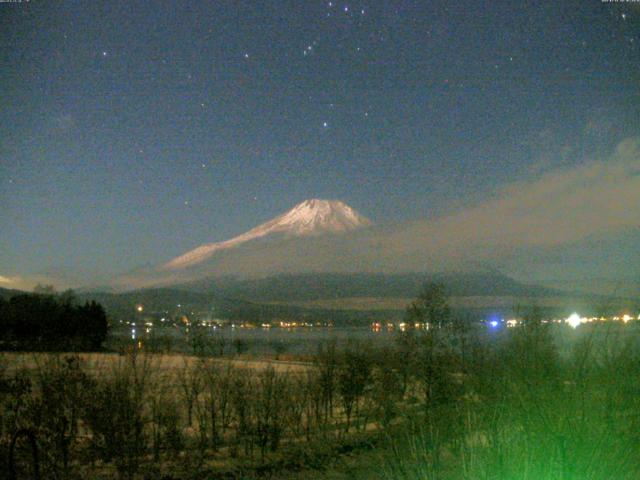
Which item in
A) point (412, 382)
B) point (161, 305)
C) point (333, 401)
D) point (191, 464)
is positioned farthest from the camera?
point (161, 305)

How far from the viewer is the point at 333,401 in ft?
A: 60.4

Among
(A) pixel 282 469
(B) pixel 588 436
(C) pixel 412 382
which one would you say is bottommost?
(A) pixel 282 469

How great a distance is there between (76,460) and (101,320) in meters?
51.2

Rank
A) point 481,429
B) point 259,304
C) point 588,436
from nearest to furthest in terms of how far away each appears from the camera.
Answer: point 588,436 < point 481,429 < point 259,304

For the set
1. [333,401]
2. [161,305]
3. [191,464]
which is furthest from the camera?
[161,305]

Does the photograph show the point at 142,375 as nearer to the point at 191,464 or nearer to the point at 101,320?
the point at 191,464

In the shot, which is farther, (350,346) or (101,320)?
(101,320)

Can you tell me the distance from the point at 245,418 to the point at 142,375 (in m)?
3.29

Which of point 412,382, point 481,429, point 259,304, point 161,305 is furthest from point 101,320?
point 259,304

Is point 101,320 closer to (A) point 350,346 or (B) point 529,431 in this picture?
(A) point 350,346

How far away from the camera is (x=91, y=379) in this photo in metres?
10.9

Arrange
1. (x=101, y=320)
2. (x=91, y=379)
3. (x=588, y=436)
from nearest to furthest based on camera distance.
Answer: (x=588, y=436) → (x=91, y=379) → (x=101, y=320)

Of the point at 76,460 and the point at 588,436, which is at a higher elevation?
the point at 588,436

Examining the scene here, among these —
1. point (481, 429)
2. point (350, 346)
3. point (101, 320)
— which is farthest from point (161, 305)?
point (481, 429)
